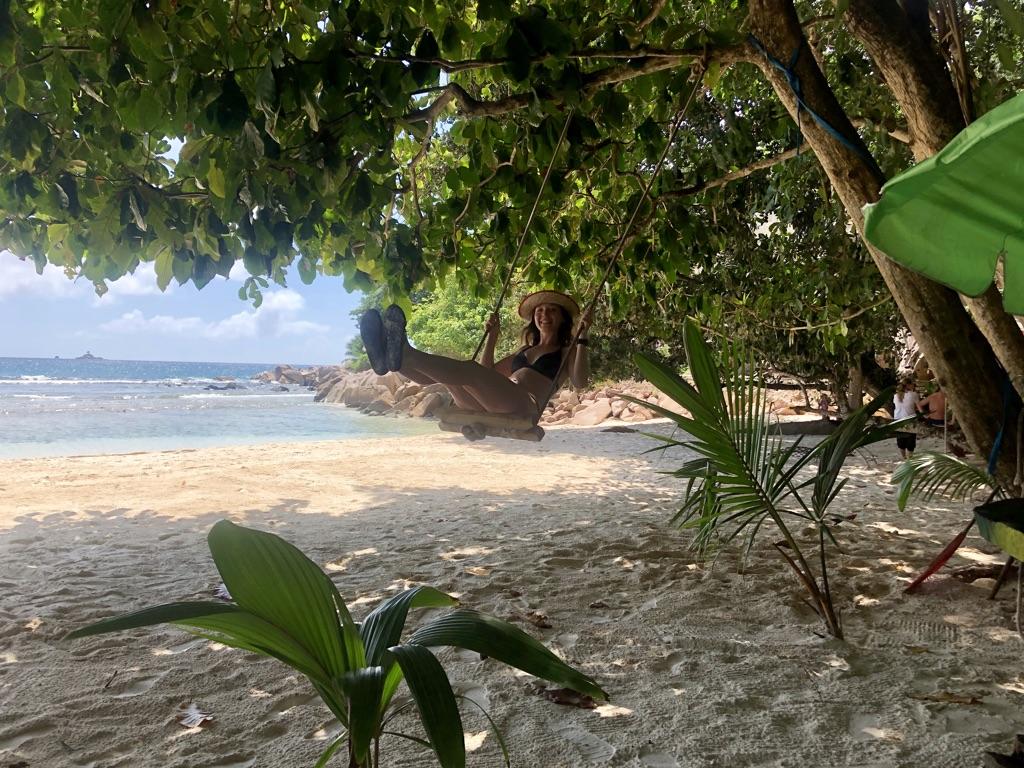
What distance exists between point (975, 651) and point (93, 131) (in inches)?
169

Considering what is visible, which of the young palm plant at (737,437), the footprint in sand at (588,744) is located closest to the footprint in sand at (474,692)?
the footprint in sand at (588,744)

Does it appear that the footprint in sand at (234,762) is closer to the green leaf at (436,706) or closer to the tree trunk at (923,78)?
the green leaf at (436,706)

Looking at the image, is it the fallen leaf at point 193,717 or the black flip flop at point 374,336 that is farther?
the black flip flop at point 374,336

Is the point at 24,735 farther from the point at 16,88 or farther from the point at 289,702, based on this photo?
the point at 16,88

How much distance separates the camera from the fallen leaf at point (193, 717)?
7.27ft

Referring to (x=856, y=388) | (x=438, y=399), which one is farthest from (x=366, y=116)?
(x=438, y=399)

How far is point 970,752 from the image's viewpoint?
5.94ft

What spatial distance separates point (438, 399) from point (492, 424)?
18.1m

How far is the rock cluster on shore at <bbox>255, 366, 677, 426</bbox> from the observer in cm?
1939

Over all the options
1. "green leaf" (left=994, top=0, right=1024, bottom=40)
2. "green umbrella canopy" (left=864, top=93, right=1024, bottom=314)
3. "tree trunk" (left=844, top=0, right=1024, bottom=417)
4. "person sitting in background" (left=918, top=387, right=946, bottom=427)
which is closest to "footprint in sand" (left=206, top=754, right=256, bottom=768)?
"green umbrella canopy" (left=864, top=93, right=1024, bottom=314)

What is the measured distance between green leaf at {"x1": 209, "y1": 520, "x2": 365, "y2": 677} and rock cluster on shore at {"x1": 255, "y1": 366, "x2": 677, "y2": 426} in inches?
521

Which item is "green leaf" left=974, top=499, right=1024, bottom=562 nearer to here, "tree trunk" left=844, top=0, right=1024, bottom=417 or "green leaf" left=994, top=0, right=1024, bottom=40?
"green leaf" left=994, top=0, right=1024, bottom=40

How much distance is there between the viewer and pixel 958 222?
2.30ft

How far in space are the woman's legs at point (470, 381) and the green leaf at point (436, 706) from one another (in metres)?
2.46
